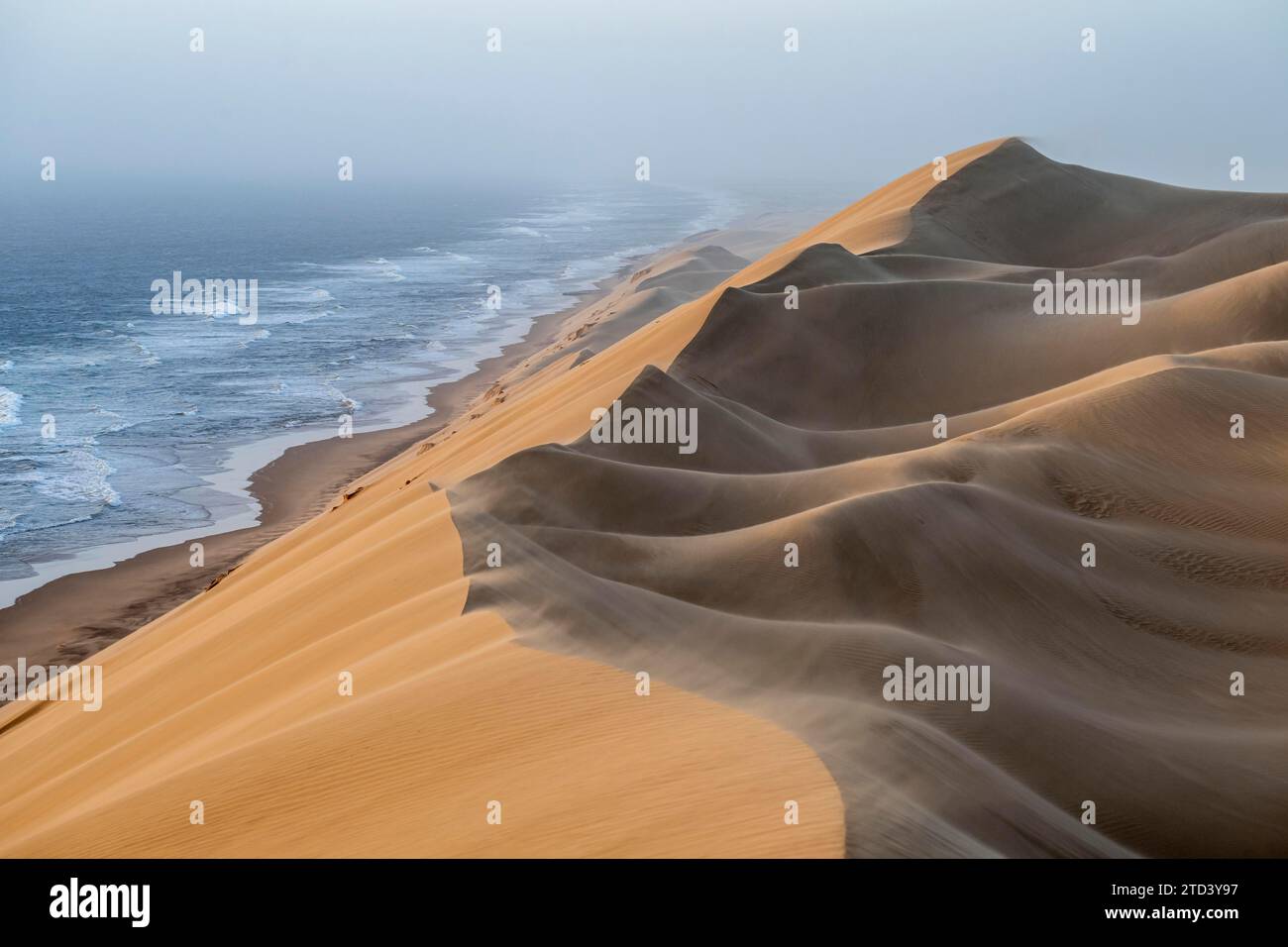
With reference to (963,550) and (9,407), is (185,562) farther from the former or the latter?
(9,407)

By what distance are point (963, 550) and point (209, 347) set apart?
128 ft

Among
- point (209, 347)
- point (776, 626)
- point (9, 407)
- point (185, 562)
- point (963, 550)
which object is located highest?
point (209, 347)

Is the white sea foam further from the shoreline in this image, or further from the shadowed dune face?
the shadowed dune face

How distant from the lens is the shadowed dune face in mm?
8641

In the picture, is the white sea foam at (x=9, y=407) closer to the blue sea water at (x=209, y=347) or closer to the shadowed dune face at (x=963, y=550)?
the blue sea water at (x=209, y=347)

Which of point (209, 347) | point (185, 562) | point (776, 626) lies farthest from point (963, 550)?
point (209, 347)

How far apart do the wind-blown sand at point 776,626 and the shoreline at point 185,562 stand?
8.02 feet

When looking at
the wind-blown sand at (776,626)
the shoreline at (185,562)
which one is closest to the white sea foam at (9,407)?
the shoreline at (185,562)

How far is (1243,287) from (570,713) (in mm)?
17824

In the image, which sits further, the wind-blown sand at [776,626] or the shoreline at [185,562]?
the shoreline at [185,562]

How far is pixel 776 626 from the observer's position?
1027cm

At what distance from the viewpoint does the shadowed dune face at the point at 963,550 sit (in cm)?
864

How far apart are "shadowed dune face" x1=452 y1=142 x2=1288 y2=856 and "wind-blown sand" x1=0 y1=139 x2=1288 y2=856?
45mm

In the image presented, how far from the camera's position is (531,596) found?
412 inches
